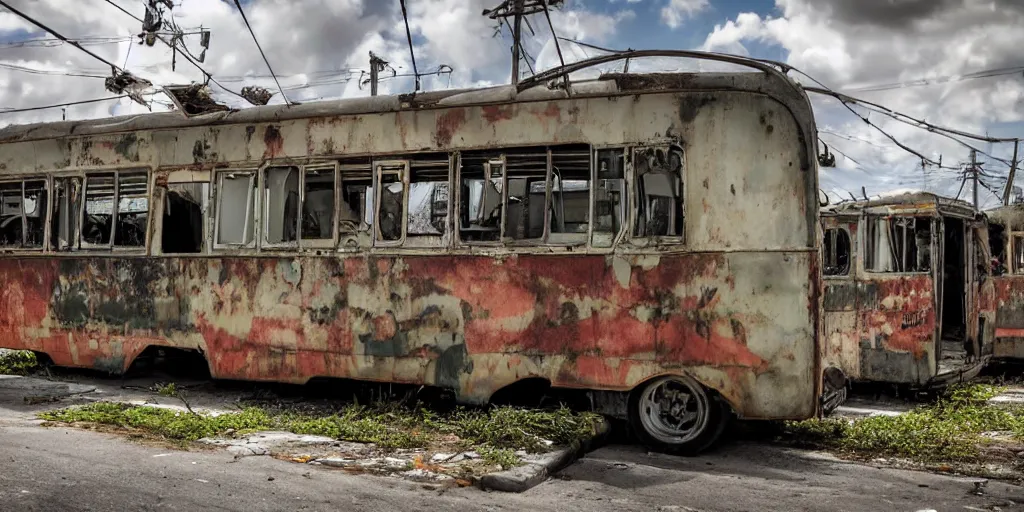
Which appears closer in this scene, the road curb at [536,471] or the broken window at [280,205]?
the road curb at [536,471]

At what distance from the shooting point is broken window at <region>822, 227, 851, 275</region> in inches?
402

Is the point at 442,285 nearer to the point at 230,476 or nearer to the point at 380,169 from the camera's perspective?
the point at 380,169

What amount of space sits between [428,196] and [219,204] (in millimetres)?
2445

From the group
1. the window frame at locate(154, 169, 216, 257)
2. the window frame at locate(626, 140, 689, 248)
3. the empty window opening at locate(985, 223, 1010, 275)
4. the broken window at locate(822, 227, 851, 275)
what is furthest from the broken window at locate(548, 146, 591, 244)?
the empty window opening at locate(985, 223, 1010, 275)

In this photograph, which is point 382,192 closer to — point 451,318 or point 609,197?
point 451,318

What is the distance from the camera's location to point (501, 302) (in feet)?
24.2

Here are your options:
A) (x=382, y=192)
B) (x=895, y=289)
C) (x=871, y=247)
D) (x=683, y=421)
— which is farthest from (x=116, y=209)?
(x=895, y=289)

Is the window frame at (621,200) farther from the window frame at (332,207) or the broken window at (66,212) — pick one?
the broken window at (66,212)

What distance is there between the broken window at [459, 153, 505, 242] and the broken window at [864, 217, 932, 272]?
5.01 metres

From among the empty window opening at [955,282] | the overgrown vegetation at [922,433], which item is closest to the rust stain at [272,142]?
the overgrown vegetation at [922,433]

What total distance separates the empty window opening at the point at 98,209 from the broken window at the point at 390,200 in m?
3.48

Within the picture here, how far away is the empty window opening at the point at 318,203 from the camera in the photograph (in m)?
8.27

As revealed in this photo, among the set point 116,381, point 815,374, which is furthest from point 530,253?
point 116,381

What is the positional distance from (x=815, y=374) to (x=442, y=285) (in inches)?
126
